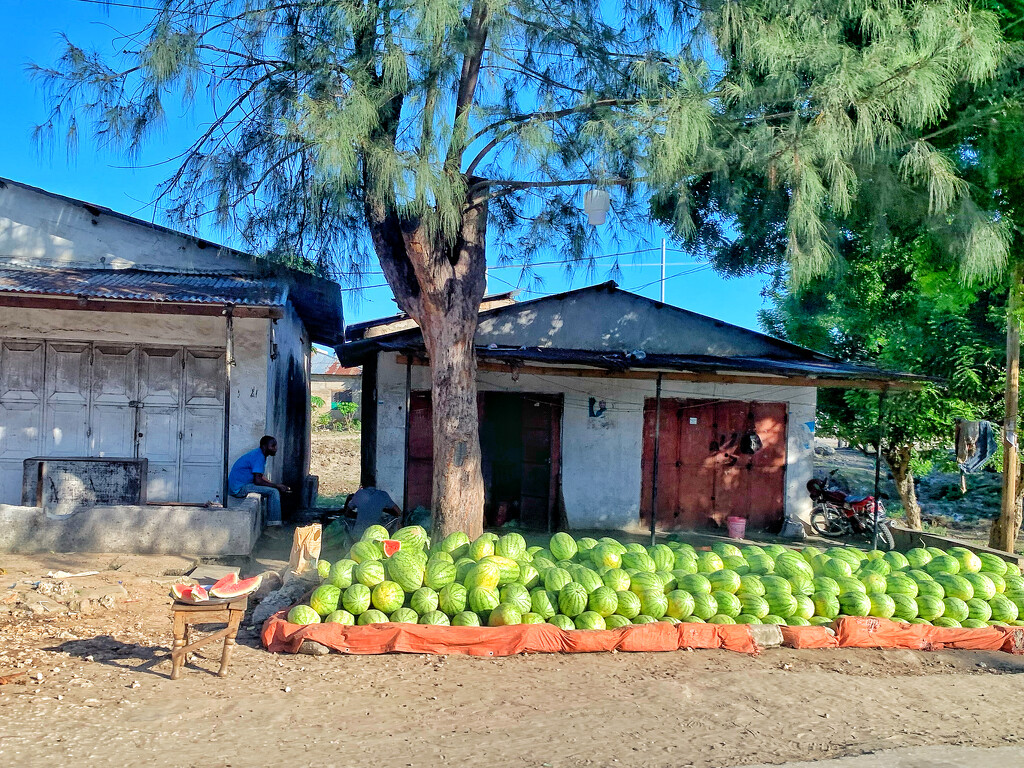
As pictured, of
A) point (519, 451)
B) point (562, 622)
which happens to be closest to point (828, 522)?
point (519, 451)

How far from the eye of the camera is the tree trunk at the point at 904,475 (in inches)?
535

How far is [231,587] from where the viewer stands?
518 cm

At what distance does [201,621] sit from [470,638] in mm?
1857

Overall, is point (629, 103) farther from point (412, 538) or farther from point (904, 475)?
point (904, 475)

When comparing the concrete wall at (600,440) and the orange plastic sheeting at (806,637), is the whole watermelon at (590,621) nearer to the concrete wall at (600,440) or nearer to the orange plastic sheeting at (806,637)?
the orange plastic sheeting at (806,637)

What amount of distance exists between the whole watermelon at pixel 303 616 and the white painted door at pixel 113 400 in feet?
18.2

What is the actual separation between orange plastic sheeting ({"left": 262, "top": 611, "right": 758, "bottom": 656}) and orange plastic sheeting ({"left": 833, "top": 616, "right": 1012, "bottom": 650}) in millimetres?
1402

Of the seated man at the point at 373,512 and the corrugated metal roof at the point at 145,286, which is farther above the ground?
the corrugated metal roof at the point at 145,286

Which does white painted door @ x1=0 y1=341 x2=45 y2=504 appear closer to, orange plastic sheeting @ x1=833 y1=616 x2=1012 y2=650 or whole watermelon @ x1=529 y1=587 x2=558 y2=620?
whole watermelon @ x1=529 y1=587 x2=558 y2=620

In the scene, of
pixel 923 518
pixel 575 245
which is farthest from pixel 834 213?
pixel 923 518

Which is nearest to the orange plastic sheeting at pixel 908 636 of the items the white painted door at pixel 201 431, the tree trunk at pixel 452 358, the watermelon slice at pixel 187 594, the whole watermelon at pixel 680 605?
the whole watermelon at pixel 680 605

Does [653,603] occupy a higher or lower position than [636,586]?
lower

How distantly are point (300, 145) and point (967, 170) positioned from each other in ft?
22.9

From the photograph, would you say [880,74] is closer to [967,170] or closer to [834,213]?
[834,213]
